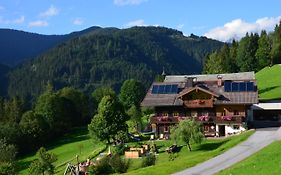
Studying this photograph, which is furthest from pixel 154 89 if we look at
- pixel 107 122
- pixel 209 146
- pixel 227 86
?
pixel 209 146

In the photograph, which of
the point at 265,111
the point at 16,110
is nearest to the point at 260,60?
the point at 265,111

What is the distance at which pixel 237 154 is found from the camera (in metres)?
41.4

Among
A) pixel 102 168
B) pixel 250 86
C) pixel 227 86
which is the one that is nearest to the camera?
pixel 102 168

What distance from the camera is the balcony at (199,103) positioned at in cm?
6050

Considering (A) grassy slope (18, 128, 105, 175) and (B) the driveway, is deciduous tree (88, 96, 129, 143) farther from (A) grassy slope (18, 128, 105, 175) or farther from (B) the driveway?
(B) the driveway

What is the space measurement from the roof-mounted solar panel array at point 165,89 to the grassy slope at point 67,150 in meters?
10.9

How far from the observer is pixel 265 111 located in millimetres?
66375

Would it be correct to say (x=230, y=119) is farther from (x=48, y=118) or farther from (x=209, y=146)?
(x=48, y=118)

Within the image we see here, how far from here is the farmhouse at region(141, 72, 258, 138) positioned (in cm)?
5838

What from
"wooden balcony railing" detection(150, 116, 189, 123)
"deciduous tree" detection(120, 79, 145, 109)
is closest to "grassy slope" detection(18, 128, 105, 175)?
"wooden balcony railing" detection(150, 116, 189, 123)

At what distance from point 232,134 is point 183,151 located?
8.89 meters

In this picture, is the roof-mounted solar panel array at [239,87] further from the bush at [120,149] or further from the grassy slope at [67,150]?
the grassy slope at [67,150]

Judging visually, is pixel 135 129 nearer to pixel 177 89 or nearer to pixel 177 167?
pixel 177 89

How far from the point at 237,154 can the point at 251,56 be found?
8553 centimetres
